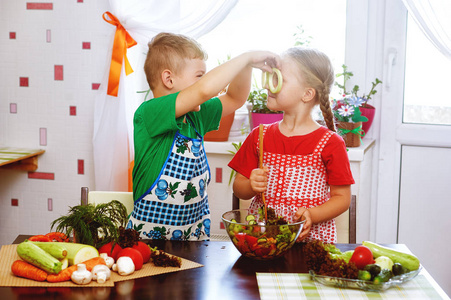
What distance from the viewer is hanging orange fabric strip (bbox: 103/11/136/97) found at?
9.09 ft

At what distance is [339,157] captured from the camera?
5.76ft

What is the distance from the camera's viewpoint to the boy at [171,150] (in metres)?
1.72

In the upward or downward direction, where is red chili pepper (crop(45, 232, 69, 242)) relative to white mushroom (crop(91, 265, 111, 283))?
upward

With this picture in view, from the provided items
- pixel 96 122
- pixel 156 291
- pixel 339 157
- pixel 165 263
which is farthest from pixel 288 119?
pixel 96 122

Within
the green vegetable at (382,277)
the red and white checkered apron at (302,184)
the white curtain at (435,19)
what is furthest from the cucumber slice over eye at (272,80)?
the white curtain at (435,19)

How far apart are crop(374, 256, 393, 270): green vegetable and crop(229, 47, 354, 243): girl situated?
442 mm

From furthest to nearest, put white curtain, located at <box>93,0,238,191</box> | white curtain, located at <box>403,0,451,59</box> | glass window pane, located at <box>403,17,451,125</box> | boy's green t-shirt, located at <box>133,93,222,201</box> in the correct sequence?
glass window pane, located at <box>403,17,451,125</box> → white curtain, located at <box>93,0,238,191</box> → white curtain, located at <box>403,0,451,59</box> → boy's green t-shirt, located at <box>133,93,222,201</box>

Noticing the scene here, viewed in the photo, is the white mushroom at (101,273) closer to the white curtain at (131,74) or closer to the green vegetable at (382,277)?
the green vegetable at (382,277)

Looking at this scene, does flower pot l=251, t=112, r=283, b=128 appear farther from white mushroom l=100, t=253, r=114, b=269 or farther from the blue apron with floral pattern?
white mushroom l=100, t=253, r=114, b=269

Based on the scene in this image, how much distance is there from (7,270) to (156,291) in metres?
0.37

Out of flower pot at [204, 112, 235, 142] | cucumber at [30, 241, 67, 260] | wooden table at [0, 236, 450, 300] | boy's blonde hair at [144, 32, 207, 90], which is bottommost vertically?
wooden table at [0, 236, 450, 300]

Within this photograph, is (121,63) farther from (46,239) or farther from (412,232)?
(412,232)

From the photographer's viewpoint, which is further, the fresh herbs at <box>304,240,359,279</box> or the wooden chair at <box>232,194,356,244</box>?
the wooden chair at <box>232,194,356,244</box>

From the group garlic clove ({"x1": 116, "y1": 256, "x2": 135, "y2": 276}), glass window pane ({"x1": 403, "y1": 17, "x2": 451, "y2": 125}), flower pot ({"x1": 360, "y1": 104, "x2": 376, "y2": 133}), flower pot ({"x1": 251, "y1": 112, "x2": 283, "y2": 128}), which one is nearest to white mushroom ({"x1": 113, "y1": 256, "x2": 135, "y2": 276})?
garlic clove ({"x1": 116, "y1": 256, "x2": 135, "y2": 276})
